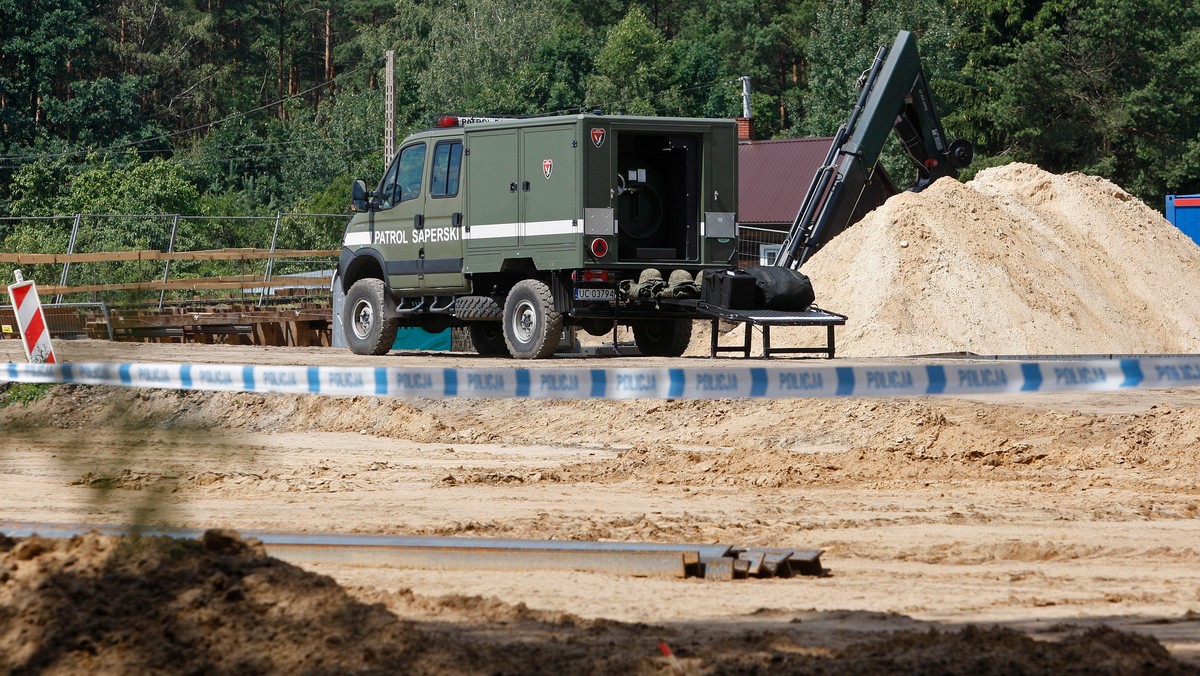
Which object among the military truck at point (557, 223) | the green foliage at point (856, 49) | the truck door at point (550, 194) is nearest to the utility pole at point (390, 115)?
the military truck at point (557, 223)

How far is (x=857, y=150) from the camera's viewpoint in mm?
22109

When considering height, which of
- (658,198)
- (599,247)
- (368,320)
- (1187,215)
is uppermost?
(658,198)

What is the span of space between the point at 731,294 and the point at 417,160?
4374 millimetres

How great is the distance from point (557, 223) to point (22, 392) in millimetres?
5984

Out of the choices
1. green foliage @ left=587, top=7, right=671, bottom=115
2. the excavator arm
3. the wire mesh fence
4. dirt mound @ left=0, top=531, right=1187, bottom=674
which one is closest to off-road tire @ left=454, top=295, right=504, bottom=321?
the excavator arm

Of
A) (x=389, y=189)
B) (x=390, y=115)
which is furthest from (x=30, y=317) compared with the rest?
(x=390, y=115)

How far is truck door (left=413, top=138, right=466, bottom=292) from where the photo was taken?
57.5 feet

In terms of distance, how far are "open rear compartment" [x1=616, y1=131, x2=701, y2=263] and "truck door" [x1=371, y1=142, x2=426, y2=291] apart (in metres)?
2.58

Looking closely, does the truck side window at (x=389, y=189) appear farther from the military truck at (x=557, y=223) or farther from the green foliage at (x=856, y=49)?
the green foliage at (x=856, y=49)

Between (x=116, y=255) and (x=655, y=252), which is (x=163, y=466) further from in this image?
(x=116, y=255)

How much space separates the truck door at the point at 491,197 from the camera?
17.0 meters

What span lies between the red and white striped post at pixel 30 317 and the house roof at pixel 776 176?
2816 centimetres

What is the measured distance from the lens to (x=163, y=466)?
250 inches

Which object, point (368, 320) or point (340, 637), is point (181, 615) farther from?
point (368, 320)
